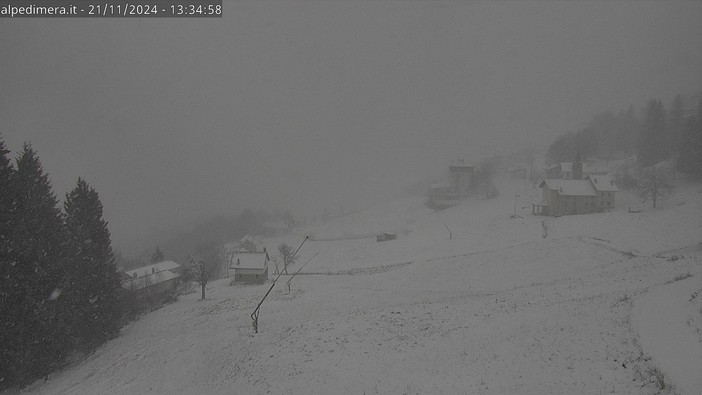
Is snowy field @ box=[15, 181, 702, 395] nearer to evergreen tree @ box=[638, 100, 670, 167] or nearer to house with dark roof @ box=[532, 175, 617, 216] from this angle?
house with dark roof @ box=[532, 175, 617, 216]

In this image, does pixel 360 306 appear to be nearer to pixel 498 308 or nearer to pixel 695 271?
pixel 498 308

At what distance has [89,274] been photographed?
2902 centimetres

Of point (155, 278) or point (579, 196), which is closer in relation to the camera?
point (155, 278)

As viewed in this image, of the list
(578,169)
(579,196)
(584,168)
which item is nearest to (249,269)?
(579,196)

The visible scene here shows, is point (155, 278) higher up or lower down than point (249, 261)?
lower down

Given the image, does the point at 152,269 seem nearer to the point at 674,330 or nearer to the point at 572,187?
the point at 674,330

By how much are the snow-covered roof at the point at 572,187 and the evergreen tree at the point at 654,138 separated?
16.4 metres

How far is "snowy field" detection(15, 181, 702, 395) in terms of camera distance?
49.2 feet

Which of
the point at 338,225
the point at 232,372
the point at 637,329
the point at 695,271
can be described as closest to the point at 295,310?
the point at 232,372

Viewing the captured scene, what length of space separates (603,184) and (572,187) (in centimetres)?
537

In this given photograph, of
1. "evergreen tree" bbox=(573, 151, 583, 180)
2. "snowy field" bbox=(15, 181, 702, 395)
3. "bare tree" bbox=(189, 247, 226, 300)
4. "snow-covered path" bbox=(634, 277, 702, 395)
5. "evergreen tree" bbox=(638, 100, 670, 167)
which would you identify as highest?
"evergreen tree" bbox=(638, 100, 670, 167)

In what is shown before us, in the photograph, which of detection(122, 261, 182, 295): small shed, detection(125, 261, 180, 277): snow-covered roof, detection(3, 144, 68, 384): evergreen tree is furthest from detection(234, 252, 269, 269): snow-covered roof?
detection(3, 144, 68, 384): evergreen tree

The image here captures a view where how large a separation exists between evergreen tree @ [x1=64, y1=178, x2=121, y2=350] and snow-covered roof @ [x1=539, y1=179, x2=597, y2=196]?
72395 mm

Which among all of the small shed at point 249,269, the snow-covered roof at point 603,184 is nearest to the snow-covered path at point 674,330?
the small shed at point 249,269
